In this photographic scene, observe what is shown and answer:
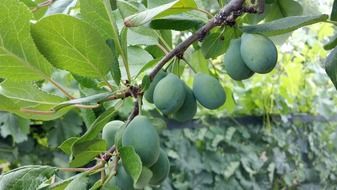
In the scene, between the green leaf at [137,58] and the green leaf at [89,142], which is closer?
the green leaf at [89,142]

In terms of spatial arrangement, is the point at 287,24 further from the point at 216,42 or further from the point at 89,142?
the point at 89,142

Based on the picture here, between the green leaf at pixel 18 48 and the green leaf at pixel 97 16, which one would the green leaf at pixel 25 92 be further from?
the green leaf at pixel 97 16

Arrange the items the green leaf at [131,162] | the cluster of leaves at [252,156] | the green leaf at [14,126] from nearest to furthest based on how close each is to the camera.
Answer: the green leaf at [131,162] → the green leaf at [14,126] → the cluster of leaves at [252,156]

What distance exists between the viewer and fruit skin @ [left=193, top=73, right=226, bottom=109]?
0.72 m

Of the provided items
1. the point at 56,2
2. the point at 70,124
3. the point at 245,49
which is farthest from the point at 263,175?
the point at 245,49

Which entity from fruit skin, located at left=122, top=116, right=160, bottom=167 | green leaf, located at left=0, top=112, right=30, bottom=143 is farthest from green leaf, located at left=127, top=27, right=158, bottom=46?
green leaf, located at left=0, top=112, right=30, bottom=143

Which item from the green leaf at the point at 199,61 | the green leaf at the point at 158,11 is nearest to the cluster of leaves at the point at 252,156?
the green leaf at the point at 199,61

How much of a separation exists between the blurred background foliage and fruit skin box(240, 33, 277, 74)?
141cm

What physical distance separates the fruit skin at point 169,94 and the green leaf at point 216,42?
12 centimetres

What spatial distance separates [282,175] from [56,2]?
2143mm

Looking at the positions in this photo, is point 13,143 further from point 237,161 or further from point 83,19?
point 83,19

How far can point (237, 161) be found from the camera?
2688 millimetres

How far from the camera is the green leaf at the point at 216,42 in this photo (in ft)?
2.55

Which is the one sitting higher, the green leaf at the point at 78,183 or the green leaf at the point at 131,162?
the green leaf at the point at 131,162
